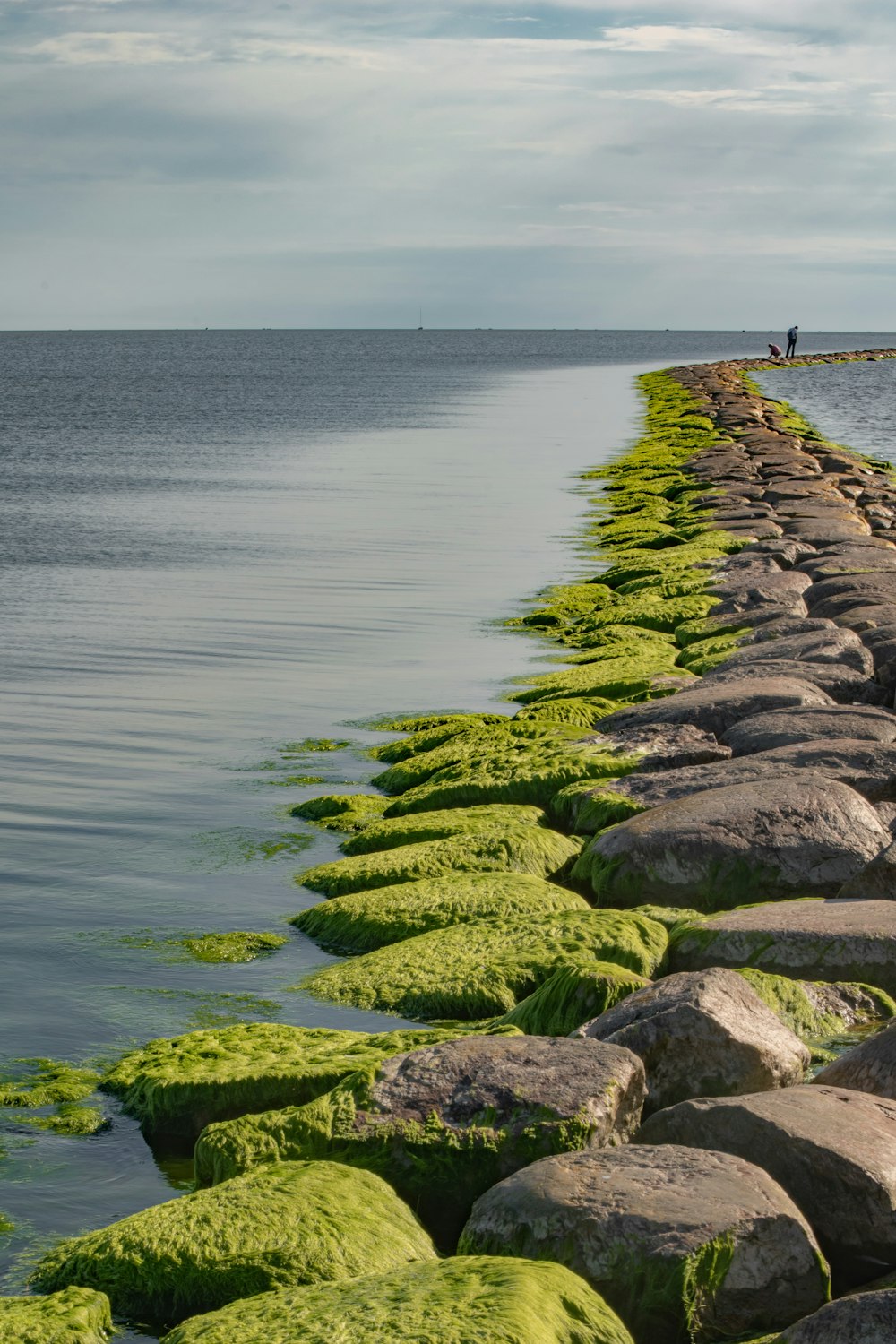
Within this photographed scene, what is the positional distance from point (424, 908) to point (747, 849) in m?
1.58

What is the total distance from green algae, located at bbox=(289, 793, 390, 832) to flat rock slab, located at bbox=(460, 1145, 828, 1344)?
5.15 metres

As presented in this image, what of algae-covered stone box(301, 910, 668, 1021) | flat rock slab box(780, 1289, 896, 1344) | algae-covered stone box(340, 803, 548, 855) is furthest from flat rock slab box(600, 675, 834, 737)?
flat rock slab box(780, 1289, 896, 1344)

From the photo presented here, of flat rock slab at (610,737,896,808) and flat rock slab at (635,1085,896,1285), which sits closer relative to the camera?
flat rock slab at (635,1085,896,1285)

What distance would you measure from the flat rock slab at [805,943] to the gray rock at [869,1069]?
105 cm

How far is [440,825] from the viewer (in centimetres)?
856

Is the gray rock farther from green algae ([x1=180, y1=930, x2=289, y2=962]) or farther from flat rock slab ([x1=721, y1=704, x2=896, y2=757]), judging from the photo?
flat rock slab ([x1=721, y1=704, x2=896, y2=757])

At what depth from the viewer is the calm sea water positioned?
21.1 feet

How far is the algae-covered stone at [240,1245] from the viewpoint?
419cm

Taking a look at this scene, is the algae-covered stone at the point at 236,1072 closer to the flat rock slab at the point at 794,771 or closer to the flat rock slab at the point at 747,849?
the flat rock slab at the point at 747,849

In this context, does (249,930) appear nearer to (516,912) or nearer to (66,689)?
(516,912)

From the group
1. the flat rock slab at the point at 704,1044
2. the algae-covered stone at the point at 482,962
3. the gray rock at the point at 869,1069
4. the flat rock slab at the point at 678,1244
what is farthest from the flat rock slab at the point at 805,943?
the flat rock slab at the point at 678,1244

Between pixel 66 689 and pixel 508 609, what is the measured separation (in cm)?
578

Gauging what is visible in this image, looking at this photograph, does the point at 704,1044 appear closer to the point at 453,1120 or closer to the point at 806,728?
the point at 453,1120

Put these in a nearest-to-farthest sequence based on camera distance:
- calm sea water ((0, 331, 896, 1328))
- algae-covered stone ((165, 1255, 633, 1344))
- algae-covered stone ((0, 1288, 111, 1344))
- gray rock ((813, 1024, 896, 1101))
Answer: algae-covered stone ((165, 1255, 633, 1344)) → algae-covered stone ((0, 1288, 111, 1344)) → gray rock ((813, 1024, 896, 1101)) → calm sea water ((0, 331, 896, 1328))
